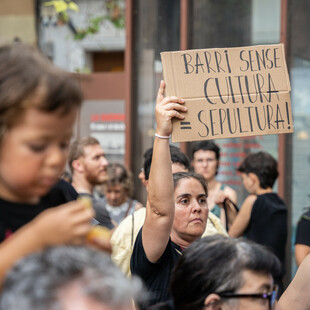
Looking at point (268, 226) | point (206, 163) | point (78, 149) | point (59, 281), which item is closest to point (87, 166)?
point (78, 149)

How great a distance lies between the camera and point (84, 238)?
1.39 metres

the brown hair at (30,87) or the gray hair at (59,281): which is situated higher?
the brown hair at (30,87)

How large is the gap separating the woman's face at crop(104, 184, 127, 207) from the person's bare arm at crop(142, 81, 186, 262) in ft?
12.1

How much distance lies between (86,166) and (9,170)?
4356mm

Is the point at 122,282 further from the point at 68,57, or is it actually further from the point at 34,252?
the point at 68,57

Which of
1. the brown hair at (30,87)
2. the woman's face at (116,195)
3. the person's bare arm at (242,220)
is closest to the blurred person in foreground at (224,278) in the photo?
the brown hair at (30,87)

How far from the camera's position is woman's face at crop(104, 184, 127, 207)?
6777mm

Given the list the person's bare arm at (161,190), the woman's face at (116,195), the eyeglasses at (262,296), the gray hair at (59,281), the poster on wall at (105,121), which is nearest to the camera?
the gray hair at (59,281)

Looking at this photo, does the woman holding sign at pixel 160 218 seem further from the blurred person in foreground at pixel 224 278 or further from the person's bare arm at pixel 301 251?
the person's bare arm at pixel 301 251

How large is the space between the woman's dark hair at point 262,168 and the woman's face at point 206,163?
0.97 ft

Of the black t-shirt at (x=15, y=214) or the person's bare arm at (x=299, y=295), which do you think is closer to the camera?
the black t-shirt at (x=15, y=214)

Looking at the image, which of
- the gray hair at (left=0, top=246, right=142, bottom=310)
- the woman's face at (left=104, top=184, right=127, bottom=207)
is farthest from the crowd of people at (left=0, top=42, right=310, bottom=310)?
the woman's face at (left=104, top=184, right=127, bottom=207)

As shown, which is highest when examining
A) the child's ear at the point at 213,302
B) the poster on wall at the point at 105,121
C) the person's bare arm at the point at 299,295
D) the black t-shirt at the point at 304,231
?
the poster on wall at the point at 105,121

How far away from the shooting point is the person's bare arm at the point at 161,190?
3.03 metres
